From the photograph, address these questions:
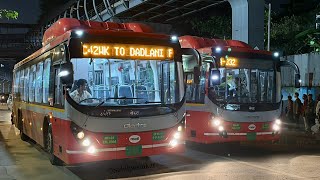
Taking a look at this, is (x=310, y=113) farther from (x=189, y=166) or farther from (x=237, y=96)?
(x=189, y=166)

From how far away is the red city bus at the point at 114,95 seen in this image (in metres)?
8.32

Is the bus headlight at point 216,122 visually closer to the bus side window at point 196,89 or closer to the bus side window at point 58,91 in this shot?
the bus side window at point 196,89

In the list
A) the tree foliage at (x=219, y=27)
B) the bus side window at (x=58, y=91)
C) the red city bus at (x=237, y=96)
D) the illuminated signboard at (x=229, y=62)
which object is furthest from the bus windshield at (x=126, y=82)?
the tree foliage at (x=219, y=27)

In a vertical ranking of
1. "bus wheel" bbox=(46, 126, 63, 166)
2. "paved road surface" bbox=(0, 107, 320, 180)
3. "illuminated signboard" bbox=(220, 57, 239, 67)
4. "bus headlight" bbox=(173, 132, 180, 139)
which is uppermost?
"illuminated signboard" bbox=(220, 57, 239, 67)

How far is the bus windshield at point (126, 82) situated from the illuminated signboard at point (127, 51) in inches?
4.1

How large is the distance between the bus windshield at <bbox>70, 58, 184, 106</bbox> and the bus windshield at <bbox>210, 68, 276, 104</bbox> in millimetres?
3021

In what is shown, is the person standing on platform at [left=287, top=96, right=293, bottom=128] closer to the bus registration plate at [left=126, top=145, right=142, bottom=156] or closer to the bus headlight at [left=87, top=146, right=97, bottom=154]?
the bus registration plate at [left=126, top=145, right=142, bottom=156]

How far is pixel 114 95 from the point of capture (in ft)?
28.4

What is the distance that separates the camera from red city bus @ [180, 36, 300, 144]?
468 inches

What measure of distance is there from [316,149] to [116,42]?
26.1ft

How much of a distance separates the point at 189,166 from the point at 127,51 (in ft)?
10.3

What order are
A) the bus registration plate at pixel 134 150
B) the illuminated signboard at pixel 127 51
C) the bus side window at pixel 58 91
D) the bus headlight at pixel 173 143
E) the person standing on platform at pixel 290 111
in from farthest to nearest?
the person standing on platform at pixel 290 111, the bus headlight at pixel 173 143, the bus side window at pixel 58 91, the bus registration plate at pixel 134 150, the illuminated signboard at pixel 127 51

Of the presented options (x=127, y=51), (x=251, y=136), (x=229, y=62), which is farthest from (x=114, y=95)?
(x=251, y=136)

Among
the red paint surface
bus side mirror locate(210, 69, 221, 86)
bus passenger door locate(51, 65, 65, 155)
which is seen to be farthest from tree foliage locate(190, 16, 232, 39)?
bus passenger door locate(51, 65, 65, 155)
